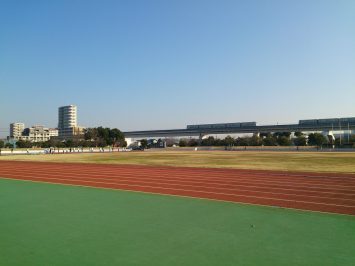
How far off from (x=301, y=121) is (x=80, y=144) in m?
76.2

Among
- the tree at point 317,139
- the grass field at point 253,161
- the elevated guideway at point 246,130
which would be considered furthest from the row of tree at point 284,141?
the grass field at point 253,161

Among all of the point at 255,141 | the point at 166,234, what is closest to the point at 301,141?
the point at 255,141

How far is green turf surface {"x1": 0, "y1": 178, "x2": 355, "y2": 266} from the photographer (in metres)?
5.57

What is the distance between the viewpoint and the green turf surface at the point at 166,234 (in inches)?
219

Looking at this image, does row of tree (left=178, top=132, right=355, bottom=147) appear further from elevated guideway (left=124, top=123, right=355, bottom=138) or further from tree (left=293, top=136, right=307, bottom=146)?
elevated guideway (left=124, top=123, right=355, bottom=138)

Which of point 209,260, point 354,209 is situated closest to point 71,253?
point 209,260

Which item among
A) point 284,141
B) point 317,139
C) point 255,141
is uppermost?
point 317,139

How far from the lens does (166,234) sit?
7035 millimetres

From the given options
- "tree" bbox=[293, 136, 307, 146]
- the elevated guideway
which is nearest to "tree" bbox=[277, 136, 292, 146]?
"tree" bbox=[293, 136, 307, 146]

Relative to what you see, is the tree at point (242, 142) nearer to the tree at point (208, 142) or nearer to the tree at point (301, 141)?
the tree at point (208, 142)

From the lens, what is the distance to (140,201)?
439 inches

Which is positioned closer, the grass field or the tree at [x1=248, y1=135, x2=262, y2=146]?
the grass field

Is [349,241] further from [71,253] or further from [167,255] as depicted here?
[71,253]

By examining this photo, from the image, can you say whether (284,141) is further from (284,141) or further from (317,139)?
(317,139)
